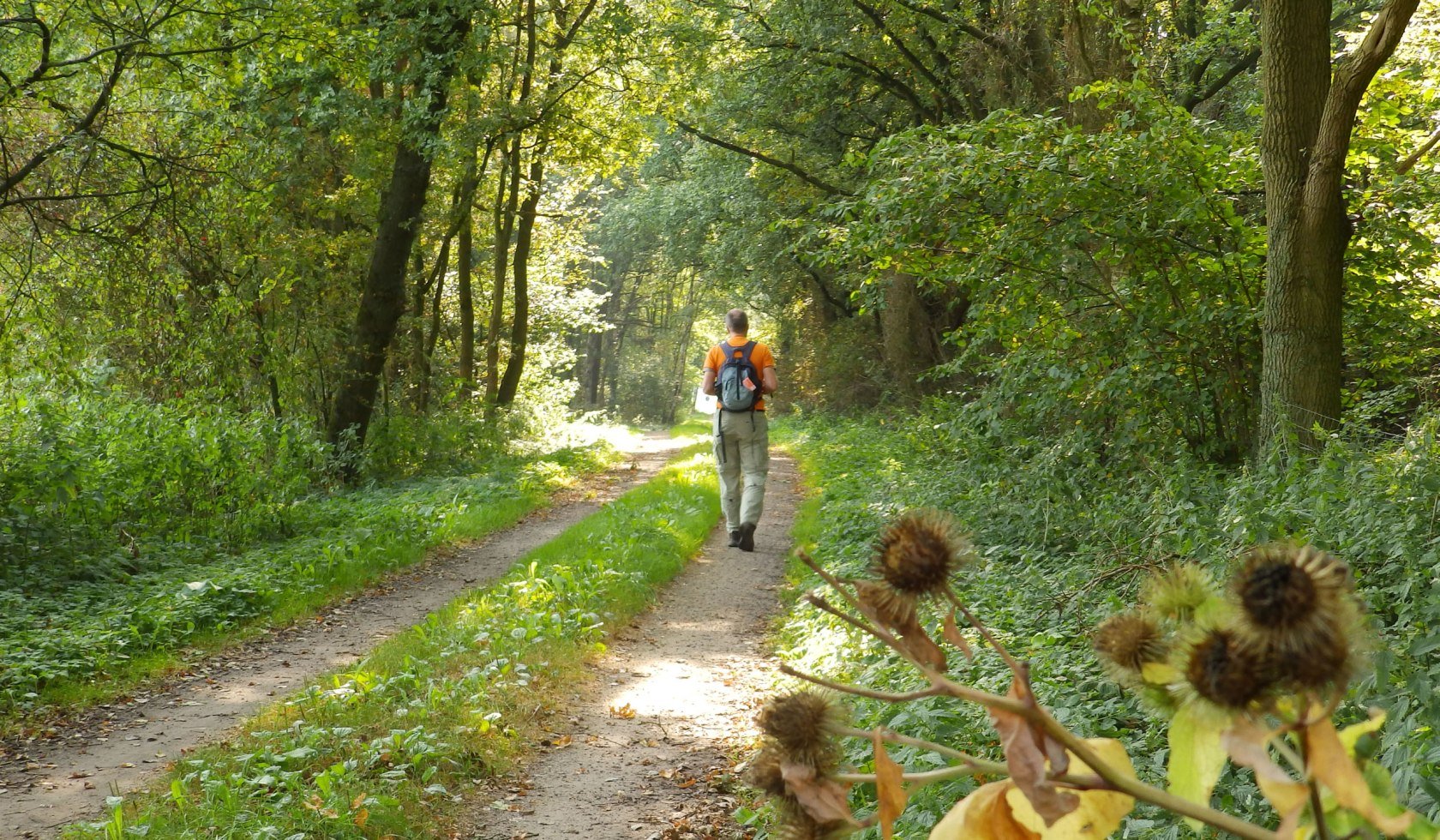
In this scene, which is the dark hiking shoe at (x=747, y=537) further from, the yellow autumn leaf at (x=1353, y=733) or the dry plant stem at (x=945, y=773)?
the yellow autumn leaf at (x=1353, y=733)

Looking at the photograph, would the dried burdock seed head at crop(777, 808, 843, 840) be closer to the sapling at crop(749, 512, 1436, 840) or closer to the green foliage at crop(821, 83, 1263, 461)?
the sapling at crop(749, 512, 1436, 840)

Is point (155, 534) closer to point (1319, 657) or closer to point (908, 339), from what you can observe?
point (1319, 657)

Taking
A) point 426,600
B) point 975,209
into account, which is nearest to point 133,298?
point 426,600

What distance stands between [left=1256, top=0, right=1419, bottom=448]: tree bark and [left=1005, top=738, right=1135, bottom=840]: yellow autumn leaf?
22.4 ft

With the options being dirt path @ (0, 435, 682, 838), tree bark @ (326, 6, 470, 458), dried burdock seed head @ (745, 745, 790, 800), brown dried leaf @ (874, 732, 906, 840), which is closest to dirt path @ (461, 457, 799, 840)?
dirt path @ (0, 435, 682, 838)

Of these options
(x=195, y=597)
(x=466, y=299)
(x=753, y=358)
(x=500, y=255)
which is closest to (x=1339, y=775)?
Result: (x=195, y=597)

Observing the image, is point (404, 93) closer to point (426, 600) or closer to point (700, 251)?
point (426, 600)

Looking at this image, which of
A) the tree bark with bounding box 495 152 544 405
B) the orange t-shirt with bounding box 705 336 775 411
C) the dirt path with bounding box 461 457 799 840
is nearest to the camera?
the dirt path with bounding box 461 457 799 840

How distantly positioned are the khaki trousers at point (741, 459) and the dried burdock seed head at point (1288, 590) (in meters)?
10.9

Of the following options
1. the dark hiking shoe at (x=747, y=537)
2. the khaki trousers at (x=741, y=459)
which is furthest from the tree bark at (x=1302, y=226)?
the dark hiking shoe at (x=747, y=537)

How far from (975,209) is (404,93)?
1128 centimetres

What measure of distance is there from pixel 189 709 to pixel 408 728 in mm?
2113

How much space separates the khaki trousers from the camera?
11.9 metres

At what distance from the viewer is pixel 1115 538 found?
24.2ft
